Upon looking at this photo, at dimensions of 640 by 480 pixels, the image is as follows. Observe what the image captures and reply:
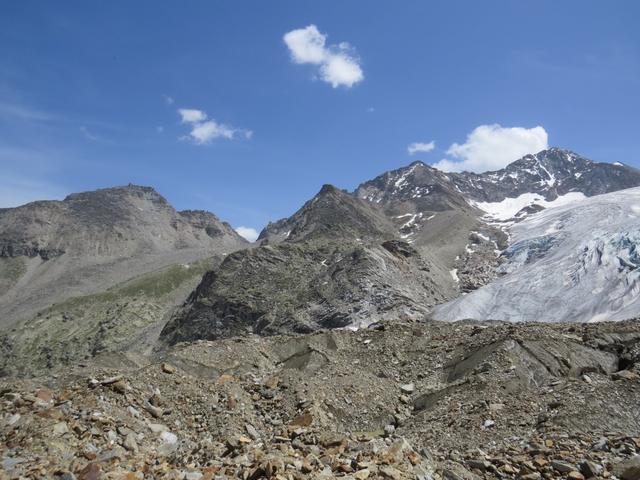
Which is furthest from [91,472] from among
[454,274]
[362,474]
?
[454,274]

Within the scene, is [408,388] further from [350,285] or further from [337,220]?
[337,220]

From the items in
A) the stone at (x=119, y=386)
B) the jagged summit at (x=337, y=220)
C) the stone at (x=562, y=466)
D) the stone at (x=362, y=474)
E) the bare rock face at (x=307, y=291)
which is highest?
the jagged summit at (x=337, y=220)

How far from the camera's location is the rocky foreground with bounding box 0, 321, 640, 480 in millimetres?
12148

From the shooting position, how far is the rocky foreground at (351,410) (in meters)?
12.1

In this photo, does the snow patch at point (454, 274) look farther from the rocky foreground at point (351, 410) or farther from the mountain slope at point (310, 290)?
the rocky foreground at point (351, 410)

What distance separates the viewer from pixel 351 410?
2011 centimetres

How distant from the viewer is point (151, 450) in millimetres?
14094

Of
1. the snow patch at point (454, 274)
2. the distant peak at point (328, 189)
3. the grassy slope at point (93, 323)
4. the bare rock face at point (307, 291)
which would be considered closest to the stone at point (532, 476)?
the bare rock face at point (307, 291)

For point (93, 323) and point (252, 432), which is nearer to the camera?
point (252, 432)

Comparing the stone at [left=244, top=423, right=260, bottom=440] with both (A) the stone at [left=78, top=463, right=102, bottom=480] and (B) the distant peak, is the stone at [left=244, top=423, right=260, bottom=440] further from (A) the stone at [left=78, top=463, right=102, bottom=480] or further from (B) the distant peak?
(B) the distant peak

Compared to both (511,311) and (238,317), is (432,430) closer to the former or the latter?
(511,311)

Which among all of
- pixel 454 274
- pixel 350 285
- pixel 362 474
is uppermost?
pixel 454 274

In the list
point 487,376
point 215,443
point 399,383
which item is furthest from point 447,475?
point 399,383

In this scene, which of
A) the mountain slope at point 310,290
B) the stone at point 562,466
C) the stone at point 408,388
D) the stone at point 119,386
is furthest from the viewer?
the mountain slope at point 310,290
